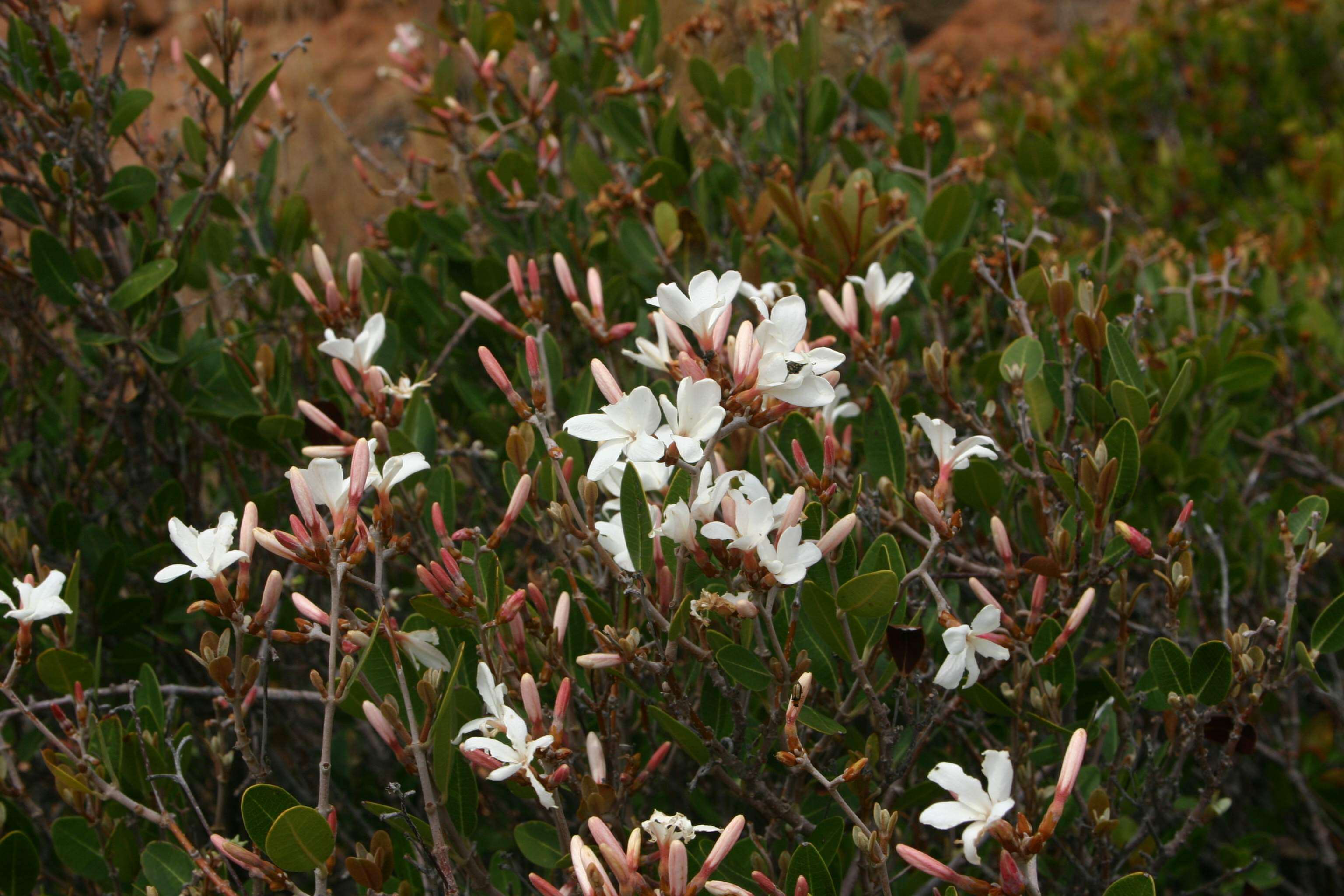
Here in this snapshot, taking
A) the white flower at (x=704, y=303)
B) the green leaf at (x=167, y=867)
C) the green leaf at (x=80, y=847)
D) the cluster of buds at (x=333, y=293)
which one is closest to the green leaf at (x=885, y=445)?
the white flower at (x=704, y=303)

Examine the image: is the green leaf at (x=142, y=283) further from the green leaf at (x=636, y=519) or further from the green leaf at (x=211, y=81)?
the green leaf at (x=636, y=519)

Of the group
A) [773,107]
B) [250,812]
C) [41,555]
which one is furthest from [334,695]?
[773,107]

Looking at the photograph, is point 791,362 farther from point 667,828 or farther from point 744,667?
point 667,828

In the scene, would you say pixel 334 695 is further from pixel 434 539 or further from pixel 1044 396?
pixel 1044 396

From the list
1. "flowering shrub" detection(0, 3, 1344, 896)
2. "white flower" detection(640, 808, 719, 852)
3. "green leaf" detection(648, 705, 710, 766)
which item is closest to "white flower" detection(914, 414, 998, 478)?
"flowering shrub" detection(0, 3, 1344, 896)

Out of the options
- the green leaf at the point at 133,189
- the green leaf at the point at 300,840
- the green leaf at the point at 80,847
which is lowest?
the green leaf at the point at 80,847

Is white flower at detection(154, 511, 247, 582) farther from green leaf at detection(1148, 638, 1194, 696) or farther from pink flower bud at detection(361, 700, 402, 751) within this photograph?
green leaf at detection(1148, 638, 1194, 696)

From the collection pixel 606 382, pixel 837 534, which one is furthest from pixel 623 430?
pixel 837 534
